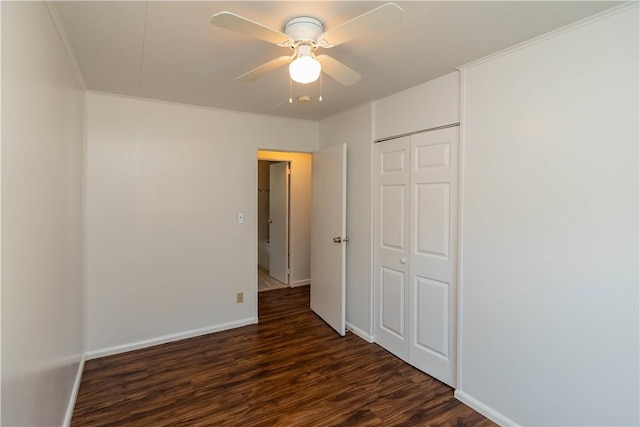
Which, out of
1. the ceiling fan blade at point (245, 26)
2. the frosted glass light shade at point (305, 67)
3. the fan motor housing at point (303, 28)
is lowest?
the frosted glass light shade at point (305, 67)

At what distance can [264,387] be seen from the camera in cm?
238

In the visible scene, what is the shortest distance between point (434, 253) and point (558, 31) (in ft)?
5.13

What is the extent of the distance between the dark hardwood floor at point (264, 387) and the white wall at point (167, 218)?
0.30m

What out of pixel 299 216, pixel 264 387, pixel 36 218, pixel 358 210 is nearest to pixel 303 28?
pixel 36 218

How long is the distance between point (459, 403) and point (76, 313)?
9.31ft

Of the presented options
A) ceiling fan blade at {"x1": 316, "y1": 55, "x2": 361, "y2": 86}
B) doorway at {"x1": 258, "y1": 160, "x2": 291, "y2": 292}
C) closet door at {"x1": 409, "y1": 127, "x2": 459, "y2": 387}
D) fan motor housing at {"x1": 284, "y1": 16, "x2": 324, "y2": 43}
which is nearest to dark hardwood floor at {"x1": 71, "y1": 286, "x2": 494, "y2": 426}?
closet door at {"x1": 409, "y1": 127, "x2": 459, "y2": 387}

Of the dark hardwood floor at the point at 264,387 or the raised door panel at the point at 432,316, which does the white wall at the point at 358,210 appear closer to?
the dark hardwood floor at the point at 264,387

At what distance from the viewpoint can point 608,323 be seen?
1565 mm

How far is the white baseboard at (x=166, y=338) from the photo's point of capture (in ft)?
9.22

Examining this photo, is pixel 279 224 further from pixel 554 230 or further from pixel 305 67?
pixel 554 230

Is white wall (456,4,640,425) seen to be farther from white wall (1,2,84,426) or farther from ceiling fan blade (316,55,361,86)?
white wall (1,2,84,426)

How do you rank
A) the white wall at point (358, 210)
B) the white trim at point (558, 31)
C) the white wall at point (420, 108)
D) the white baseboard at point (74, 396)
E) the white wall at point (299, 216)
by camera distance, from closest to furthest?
the white trim at point (558, 31), the white baseboard at point (74, 396), the white wall at point (420, 108), the white wall at point (358, 210), the white wall at point (299, 216)

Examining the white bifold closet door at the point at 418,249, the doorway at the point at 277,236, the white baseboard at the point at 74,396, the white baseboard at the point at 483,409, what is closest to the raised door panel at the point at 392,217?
the white bifold closet door at the point at 418,249

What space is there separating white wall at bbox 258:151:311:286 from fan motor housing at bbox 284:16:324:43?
3.41 metres
